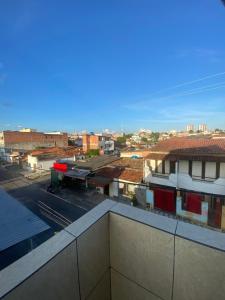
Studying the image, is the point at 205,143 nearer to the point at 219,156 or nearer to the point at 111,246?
the point at 219,156

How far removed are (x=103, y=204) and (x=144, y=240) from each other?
21.5 inches

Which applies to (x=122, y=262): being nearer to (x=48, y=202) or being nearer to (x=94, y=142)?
(x=48, y=202)

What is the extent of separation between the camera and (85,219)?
1.59 metres

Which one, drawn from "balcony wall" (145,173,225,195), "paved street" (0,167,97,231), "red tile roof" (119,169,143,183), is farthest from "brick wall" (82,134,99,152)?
"balcony wall" (145,173,225,195)

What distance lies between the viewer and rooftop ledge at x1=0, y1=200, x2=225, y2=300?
3.60ft

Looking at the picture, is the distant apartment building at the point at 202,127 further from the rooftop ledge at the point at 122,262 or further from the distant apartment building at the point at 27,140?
the rooftop ledge at the point at 122,262

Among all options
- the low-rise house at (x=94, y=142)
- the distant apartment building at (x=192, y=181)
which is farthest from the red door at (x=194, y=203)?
the low-rise house at (x=94, y=142)

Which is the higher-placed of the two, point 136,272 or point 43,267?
point 43,267

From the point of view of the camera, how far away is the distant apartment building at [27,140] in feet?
121

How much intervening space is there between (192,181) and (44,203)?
11.2 meters

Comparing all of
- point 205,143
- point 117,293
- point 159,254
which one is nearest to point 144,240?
point 159,254

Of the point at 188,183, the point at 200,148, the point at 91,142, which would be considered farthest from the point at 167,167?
the point at 91,142

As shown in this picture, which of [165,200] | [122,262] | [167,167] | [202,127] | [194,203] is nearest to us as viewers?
[122,262]

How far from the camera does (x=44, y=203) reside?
14.0 m
